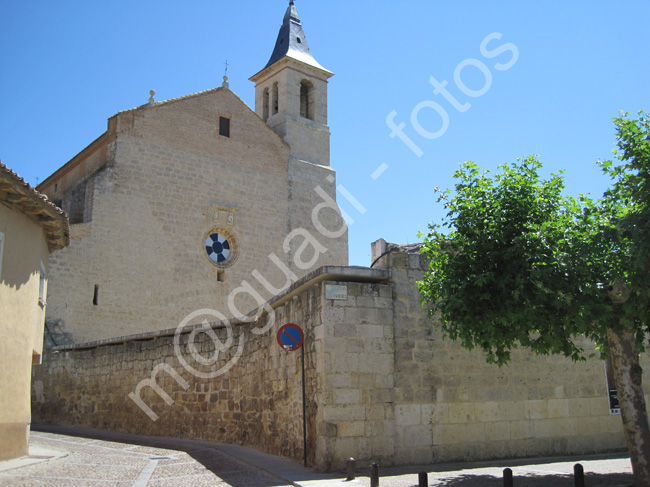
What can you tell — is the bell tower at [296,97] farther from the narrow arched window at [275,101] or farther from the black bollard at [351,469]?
the black bollard at [351,469]

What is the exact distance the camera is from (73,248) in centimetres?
2106

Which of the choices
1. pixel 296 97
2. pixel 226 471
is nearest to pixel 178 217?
pixel 296 97

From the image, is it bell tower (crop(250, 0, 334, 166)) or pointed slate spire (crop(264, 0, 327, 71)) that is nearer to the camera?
bell tower (crop(250, 0, 334, 166))

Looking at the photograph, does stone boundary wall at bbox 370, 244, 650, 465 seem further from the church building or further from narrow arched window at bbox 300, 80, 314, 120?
narrow arched window at bbox 300, 80, 314, 120

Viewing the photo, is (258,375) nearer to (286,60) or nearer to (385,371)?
(385,371)

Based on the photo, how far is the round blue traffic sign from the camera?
9391mm

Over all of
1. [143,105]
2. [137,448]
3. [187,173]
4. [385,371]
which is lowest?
[137,448]

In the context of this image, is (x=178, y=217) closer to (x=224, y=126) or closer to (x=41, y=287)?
(x=224, y=126)

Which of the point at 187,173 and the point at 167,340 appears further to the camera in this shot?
the point at 187,173

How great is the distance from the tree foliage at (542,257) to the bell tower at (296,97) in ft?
64.0

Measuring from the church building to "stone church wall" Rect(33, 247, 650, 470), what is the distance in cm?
1028

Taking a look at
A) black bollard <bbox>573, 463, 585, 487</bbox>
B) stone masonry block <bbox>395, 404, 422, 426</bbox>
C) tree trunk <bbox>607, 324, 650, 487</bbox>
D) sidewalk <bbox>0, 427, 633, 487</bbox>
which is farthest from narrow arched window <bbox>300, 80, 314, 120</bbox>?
black bollard <bbox>573, 463, 585, 487</bbox>

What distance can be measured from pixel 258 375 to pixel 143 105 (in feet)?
51.2

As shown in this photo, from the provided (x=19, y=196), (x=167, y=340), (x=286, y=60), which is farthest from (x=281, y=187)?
(x=19, y=196)
